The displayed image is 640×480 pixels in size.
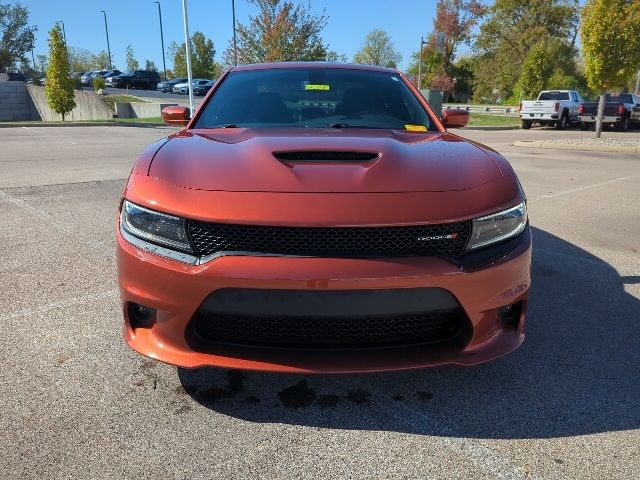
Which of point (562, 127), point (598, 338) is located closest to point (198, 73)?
point (562, 127)

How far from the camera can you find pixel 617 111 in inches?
867

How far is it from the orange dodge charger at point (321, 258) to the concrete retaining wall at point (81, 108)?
30208 millimetres

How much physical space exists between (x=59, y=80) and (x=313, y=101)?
25.4 metres

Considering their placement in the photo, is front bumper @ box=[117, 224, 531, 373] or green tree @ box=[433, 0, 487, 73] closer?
front bumper @ box=[117, 224, 531, 373]

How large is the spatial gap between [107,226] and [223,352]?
3.70 m

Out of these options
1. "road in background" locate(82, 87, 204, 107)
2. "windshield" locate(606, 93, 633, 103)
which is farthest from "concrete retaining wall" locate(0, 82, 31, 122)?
"windshield" locate(606, 93, 633, 103)

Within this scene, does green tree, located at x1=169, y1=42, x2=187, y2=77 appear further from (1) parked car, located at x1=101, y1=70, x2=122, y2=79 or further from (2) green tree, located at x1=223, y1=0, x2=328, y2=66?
(2) green tree, located at x1=223, y1=0, x2=328, y2=66

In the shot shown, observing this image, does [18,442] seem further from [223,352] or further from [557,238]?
[557,238]

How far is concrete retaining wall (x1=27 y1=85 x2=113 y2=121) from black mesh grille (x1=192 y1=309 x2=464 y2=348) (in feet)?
99.7

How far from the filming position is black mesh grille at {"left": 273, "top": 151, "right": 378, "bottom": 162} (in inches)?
87.3

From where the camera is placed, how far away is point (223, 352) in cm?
202

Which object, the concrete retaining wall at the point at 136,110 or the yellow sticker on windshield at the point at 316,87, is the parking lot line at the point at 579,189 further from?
the concrete retaining wall at the point at 136,110

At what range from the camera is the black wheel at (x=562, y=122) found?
23.1 meters

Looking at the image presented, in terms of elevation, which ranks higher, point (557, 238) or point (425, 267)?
point (425, 267)
